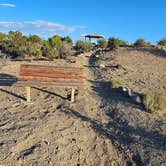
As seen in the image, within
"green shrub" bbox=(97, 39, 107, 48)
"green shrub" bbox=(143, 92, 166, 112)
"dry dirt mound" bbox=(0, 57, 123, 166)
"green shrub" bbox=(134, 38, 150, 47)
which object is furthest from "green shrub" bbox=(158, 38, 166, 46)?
"green shrub" bbox=(143, 92, 166, 112)

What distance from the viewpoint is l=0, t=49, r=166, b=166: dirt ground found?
19.0 ft

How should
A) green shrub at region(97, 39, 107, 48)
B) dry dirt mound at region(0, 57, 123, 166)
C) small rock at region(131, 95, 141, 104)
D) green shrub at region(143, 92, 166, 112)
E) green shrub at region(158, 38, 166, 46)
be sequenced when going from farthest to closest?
green shrub at region(97, 39, 107, 48) → green shrub at region(158, 38, 166, 46) → small rock at region(131, 95, 141, 104) → green shrub at region(143, 92, 166, 112) → dry dirt mound at region(0, 57, 123, 166)

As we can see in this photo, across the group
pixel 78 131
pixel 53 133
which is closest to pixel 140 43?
pixel 78 131

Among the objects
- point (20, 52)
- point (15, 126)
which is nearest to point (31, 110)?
point (15, 126)

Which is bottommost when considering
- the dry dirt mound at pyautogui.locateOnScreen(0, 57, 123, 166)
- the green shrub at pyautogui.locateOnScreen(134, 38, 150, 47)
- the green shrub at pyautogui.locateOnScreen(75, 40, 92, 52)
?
the dry dirt mound at pyautogui.locateOnScreen(0, 57, 123, 166)

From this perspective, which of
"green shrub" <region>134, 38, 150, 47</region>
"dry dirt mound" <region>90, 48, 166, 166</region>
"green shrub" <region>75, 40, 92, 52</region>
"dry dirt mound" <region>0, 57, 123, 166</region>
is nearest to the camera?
"dry dirt mound" <region>0, 57, 123, 166</region>

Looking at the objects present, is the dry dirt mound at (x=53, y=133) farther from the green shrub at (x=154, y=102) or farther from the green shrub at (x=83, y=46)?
the green shrub at (x=83, y=46)

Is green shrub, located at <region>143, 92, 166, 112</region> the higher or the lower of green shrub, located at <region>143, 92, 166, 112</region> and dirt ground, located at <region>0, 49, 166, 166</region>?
the higher

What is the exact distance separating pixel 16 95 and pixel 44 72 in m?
1.33

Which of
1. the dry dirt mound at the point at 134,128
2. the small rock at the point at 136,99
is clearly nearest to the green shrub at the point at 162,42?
the dry dirt mound at the point at 134,128

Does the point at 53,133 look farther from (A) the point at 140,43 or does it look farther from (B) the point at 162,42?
(B) the point at 162,42

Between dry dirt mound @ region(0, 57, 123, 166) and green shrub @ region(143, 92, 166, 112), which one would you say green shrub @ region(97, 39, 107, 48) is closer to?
dry dirt mound @ region(0, 57, 123, 166)

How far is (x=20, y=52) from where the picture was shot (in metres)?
25.6

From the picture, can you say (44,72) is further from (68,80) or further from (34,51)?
(34,51)
